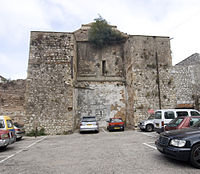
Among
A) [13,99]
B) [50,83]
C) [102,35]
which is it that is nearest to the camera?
[50,83]

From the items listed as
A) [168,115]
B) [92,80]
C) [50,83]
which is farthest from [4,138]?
[92,80]

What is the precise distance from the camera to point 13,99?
54.7ft

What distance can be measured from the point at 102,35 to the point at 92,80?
541 cm

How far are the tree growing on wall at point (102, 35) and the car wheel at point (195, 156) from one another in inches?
615

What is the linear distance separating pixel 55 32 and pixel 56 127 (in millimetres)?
8723

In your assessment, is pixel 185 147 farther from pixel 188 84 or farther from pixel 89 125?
pixel 188 84

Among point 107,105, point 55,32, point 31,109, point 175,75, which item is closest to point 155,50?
point 175,75

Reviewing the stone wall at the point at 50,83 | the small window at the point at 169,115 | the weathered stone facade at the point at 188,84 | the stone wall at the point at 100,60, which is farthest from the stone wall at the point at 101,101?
the small window at the point at 169,115

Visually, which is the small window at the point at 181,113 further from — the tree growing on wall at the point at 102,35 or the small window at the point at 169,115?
the tree growing on wall at the point at 102,35

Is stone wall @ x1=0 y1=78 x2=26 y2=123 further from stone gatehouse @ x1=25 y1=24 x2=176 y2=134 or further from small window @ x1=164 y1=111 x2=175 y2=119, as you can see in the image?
small window @ x1=164 y1=111 x2=175 y2=119

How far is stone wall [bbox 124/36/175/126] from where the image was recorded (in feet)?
50.3

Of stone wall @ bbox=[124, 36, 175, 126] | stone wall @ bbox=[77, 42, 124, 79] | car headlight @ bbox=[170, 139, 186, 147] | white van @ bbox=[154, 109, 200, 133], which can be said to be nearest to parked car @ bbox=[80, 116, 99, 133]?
stone wall @ bbox=[124, 36, 175, 126]

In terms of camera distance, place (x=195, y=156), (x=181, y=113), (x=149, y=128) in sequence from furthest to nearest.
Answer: (x=149, y=128), (x=181, y=113), (x=195, y=156)

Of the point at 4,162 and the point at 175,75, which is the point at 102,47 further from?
the point at 4,162
